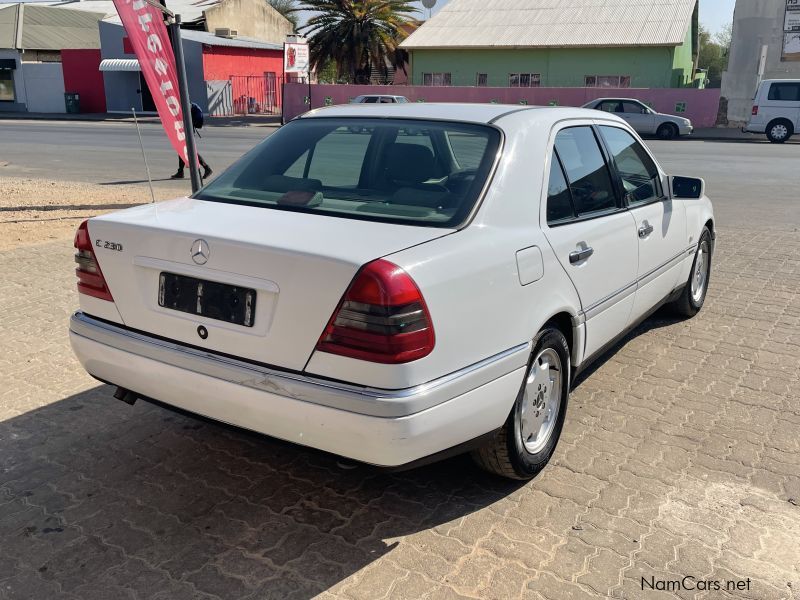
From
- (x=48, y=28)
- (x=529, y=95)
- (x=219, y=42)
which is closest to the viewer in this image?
(x=529, y=95)

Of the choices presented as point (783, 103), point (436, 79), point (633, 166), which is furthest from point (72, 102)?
point (633, 166)

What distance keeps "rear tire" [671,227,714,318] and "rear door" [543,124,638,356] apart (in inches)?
68.4

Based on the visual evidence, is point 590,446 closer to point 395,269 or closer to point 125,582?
point 395,269

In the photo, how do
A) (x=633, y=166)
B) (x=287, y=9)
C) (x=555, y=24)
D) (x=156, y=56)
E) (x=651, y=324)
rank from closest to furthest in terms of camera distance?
(x=633, y=166)
(x=651, y=324)
(x=156, y=56)
(x=555, y=24)
(x=287, y=9)

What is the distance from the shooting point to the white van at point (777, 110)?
2569 centimetres

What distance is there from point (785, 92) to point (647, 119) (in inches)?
180

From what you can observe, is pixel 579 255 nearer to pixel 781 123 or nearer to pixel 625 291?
pixel 625 291

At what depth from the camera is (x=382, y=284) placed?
2.69m

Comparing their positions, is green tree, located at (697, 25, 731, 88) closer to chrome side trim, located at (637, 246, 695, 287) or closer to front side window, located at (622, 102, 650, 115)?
front side window, located at (622, 102, 650, 115)

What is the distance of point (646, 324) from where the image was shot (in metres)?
6.15

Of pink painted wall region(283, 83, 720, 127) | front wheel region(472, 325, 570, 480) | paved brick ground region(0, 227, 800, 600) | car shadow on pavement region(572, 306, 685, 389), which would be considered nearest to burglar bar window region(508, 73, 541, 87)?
pink painted wall region(283, 83, 720, 127)

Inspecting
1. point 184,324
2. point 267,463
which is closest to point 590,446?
point 267,463

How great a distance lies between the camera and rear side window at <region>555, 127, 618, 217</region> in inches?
154

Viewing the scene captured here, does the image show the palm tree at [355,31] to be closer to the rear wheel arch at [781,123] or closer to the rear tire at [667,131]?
the rear tire at [667,131]
